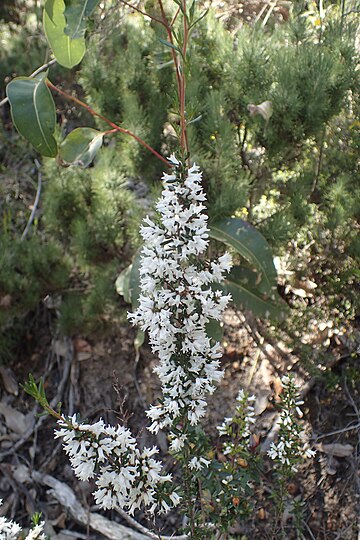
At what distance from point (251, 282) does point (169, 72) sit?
94 centimetres

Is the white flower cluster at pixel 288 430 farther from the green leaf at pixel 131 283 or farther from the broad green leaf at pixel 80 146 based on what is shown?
the broad green leaf at pixel 80 146

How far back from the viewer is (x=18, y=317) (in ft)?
8.70

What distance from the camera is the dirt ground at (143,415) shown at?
6.65ft

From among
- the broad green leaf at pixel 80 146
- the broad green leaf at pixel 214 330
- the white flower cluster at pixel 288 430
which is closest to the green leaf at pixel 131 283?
the broad green leaf at pixel 214 330

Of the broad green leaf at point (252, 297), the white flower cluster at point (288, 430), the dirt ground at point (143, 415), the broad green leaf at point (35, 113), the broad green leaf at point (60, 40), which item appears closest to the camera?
the white flower cluster at point (288, 430)

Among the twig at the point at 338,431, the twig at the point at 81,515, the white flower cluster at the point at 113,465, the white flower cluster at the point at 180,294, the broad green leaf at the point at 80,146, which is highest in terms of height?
the broad green leaf at the point at 80,146

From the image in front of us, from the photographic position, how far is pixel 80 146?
2076 mm

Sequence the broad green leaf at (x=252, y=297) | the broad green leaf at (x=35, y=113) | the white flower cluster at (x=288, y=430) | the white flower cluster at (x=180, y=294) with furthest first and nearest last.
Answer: the broad green leaf at (x=252, y=297), the broad green leaf at (x=35, y=113), the white flower cluster at (x=288, y=430), the white flower cluster at (x=180, y=294)

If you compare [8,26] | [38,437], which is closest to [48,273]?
[38,437]

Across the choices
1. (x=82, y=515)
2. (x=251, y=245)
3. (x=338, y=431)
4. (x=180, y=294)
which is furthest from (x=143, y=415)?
(x=180, y=294)

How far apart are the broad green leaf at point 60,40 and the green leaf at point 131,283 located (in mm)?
689

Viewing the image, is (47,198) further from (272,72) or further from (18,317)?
(272,72)

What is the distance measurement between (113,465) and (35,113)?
1088mm

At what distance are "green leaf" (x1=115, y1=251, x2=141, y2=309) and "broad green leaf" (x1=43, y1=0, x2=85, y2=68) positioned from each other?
689mm
